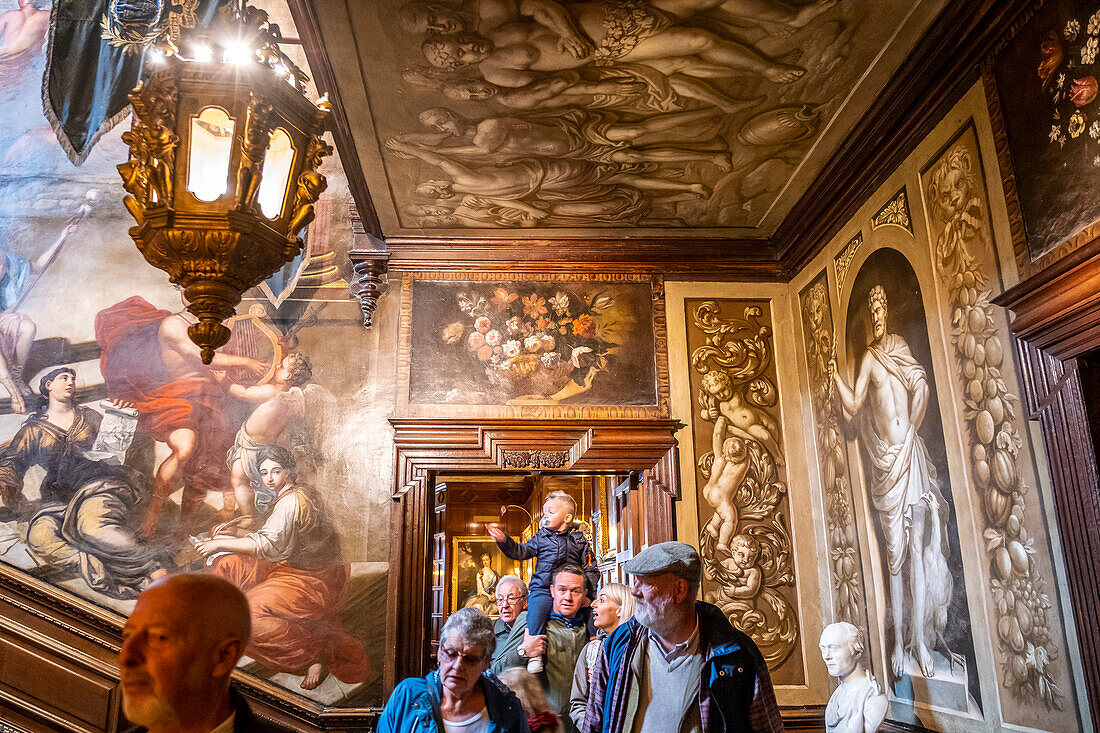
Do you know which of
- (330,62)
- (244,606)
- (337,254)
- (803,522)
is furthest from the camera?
(337,254)

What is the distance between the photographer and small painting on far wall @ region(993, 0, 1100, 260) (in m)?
3.52

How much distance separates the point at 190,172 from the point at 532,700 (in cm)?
339

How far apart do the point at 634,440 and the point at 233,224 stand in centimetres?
469

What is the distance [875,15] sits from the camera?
450cm

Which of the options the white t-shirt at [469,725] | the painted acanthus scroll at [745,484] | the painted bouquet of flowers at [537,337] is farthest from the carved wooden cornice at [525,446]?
the white t-shirt at [469,725]

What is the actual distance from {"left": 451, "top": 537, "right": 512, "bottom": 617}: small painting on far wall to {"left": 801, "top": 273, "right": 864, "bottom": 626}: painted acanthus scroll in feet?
26.2

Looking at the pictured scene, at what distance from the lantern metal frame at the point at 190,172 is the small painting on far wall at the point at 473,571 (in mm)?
11084

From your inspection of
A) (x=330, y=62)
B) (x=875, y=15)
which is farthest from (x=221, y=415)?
(x=875, y=15)

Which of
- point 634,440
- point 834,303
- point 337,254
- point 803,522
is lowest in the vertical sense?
point 803,522

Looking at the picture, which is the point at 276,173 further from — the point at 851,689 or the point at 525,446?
the point at 525,446

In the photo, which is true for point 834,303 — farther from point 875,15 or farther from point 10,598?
point 10,598

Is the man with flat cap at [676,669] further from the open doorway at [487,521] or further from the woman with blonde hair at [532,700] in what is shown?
the open doorway at [487,521]

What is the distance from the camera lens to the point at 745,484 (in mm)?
6957

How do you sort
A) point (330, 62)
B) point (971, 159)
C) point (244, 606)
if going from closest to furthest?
point (244, 606) < point (971, 159) < point (330, 62)
